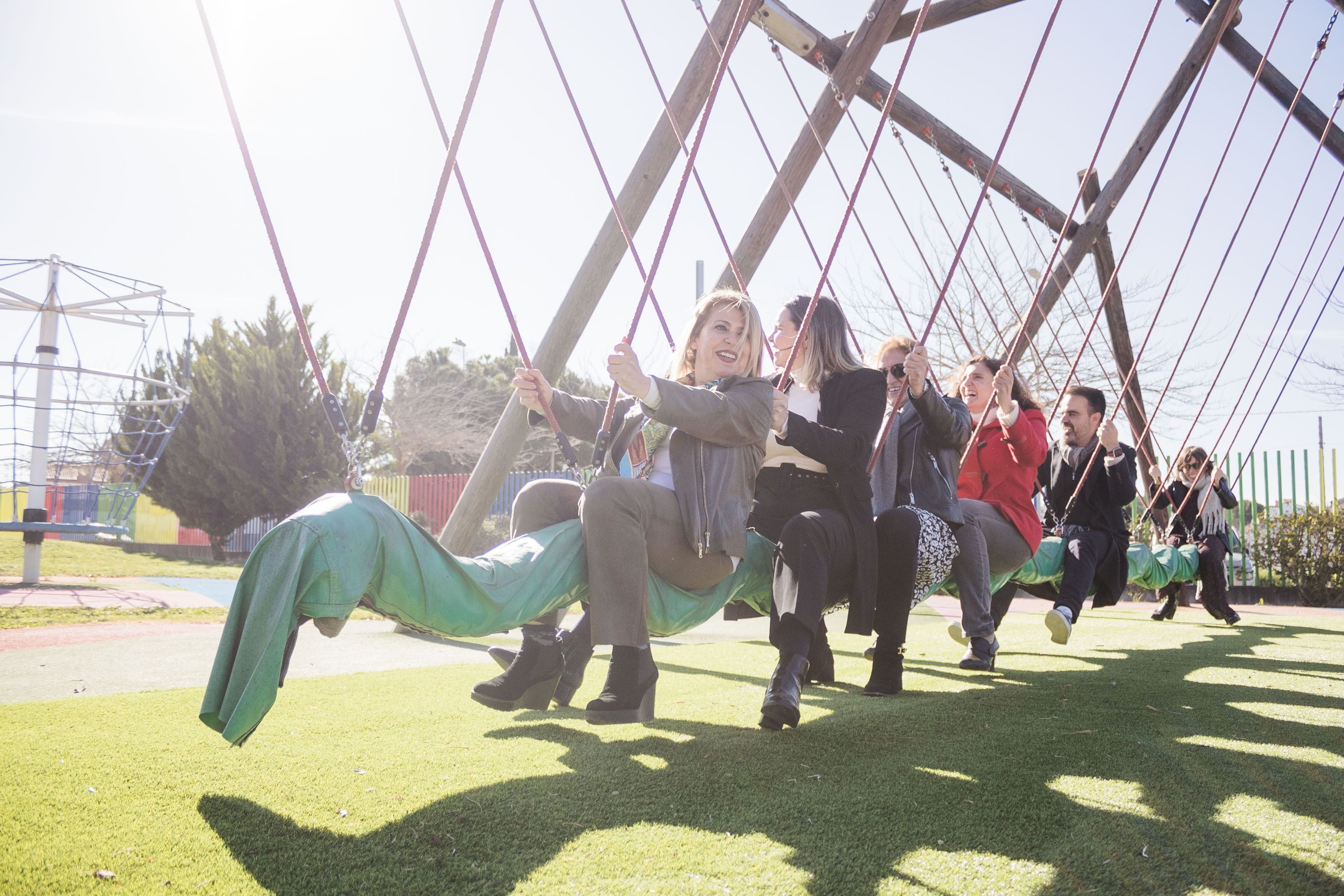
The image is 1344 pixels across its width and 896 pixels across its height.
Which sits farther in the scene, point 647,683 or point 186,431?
point 186,431

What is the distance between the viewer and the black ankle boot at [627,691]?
1.90 m

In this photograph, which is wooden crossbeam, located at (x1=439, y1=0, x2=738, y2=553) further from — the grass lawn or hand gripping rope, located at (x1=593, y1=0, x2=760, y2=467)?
the grass lawn

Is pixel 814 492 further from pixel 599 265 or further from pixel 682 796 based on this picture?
pixel 599 265

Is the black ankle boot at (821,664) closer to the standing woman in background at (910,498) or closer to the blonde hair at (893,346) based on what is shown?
the standing woman in background at (910,498)

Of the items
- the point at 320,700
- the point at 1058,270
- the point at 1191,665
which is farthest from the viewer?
the point at 1058,270

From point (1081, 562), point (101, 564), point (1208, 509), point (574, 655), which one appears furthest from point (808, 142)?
point (101, 564)

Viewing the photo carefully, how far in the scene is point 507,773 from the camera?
1920 millimetres

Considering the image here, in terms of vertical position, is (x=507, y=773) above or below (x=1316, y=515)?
below

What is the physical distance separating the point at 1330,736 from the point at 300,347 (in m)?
14.0

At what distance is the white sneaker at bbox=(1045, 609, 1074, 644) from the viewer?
3434mm

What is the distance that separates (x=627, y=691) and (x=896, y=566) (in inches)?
36.4

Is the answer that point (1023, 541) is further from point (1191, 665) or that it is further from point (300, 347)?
point (300, 347)

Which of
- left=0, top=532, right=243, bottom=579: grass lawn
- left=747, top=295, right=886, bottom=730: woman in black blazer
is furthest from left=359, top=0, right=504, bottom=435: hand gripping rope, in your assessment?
left=0, top=532, right=243, bottom=579: grass lawn

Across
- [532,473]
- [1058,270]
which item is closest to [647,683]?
[1058,270]
